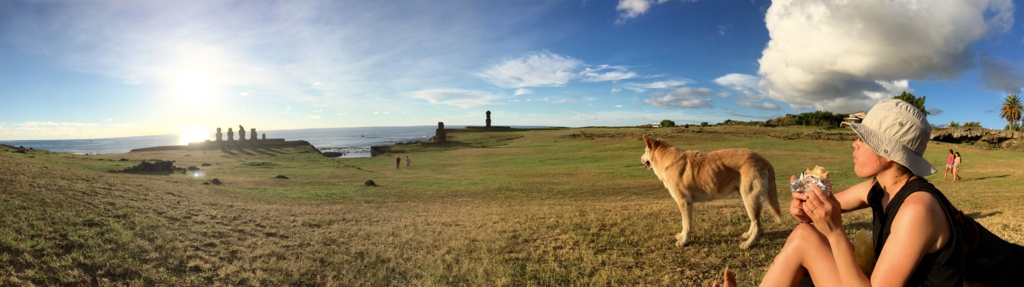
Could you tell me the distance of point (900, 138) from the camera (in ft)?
8.66

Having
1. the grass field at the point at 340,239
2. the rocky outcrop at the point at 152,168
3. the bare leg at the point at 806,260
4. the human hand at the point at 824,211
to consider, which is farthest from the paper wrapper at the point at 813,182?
the rocky outcrop at the point at 152,168

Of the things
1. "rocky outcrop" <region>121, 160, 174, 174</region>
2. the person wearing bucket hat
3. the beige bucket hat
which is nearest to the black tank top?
the person wearing bucket hat

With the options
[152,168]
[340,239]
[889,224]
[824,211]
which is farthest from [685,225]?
[152,168]

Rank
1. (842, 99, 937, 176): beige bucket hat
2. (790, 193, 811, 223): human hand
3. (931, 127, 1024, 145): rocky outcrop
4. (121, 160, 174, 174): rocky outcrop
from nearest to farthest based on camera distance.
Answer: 1. (842, 99, 937, 176): beige bucket hat
2. (790, 193, 811, 223): human hand
3. (121, 160, 174, 174): rocky outcrop
4. (931, 127, 1024, 145): rocky outcrop

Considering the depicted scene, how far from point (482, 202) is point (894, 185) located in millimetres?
13505

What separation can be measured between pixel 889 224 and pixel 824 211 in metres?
0.41

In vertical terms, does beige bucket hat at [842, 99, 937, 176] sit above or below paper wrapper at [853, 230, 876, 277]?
above

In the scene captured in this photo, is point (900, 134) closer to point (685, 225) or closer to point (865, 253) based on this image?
point (865, 253)

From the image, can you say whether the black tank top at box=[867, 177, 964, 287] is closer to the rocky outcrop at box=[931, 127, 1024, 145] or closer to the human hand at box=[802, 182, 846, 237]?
the human hand at box=[802, 182, 846, 237]

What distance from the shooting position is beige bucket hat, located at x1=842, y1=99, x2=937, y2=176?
2.62m

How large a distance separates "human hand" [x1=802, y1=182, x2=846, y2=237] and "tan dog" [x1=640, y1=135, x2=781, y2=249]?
16.8 feet

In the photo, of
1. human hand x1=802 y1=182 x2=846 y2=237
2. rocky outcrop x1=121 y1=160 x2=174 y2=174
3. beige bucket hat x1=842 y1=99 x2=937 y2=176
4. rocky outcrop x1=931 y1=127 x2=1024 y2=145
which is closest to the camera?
human hand x1=802 y1=182 x2=846 y2=237

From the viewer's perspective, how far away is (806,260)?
112 inches

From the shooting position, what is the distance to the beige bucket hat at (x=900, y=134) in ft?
8.60
